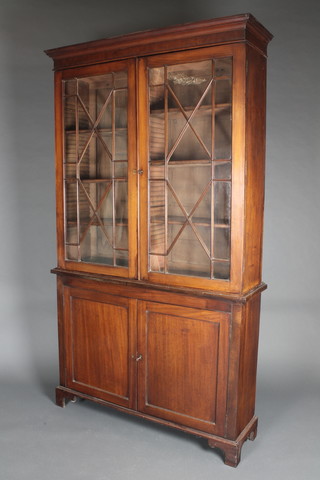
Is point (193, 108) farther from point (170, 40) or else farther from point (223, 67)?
point (170, 40)

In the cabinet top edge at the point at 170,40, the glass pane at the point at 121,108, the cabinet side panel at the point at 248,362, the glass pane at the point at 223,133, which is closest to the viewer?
the cabinet top edge at the point at 170,40

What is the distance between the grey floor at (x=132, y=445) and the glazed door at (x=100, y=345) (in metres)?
0.18

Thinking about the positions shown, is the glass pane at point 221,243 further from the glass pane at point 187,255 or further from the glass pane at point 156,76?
the glass pane at point 156,76

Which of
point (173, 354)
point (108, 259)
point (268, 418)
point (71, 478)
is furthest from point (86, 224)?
point (268, 418)

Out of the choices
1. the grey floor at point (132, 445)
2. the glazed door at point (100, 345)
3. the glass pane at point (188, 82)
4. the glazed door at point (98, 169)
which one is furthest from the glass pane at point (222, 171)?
the grey floor at point (132, 445)

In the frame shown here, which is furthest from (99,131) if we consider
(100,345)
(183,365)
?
(183,365)

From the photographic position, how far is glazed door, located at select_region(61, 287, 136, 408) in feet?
9.43

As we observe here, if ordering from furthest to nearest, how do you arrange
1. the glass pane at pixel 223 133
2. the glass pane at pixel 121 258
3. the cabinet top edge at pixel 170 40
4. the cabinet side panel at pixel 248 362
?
1. the glass pane at pixel 121 258
2. the cabinet side panel at pixel 248 362
3. the glass pane at pixel 223 133
4. the cabinet top edge at pixel 170 40

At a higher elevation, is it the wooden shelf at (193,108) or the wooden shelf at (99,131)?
the wooden shelf at (193,108)

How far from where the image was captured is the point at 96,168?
292 centimetres

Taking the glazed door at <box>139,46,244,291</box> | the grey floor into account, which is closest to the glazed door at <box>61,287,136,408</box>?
the grey floor

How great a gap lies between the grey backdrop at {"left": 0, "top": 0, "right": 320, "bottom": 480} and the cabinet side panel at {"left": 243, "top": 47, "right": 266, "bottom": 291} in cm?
72

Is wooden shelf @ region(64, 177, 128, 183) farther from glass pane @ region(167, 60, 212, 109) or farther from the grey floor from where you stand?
the grey floor

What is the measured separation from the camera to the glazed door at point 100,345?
288cm
